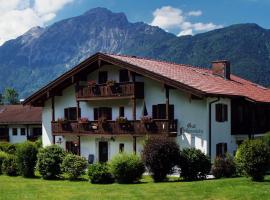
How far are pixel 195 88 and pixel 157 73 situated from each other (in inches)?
125

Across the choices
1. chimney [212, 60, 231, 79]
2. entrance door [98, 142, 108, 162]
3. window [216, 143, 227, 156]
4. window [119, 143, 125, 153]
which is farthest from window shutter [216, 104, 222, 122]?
entrance door [98, 142, 108, 162]

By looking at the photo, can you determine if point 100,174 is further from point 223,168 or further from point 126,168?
point 223,168

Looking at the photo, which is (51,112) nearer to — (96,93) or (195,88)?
(96,93)

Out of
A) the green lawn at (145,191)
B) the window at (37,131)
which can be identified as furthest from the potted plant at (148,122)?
the window at (37,131)

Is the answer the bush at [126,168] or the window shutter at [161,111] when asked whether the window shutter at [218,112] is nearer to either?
the window shutter at [161,111]

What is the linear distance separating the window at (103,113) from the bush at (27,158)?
855cm

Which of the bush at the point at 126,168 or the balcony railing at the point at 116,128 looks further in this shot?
the balcony railing at the point at 116,128

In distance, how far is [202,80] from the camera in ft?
116

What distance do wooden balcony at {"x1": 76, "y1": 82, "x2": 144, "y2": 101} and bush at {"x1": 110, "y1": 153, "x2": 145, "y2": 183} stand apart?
→ 9974mm

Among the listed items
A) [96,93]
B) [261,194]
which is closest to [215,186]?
[261,194]

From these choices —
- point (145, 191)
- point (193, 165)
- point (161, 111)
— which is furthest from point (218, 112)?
point (145, 191)

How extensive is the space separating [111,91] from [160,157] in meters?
11.8

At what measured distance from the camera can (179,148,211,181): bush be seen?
25406 mm

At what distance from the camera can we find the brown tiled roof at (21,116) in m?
58.2
